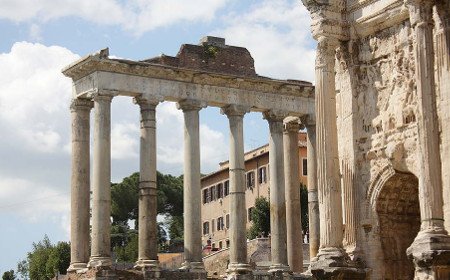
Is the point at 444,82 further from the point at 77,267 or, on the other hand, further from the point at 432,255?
the point at 77,267

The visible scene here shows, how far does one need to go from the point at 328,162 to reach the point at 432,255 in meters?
3.47

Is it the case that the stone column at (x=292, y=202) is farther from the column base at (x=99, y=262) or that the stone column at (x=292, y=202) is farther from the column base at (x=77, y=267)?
the column base at (x=77, y=267)

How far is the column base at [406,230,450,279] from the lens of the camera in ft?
52.5

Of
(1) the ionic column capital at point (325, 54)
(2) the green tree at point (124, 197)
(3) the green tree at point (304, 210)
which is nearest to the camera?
(1) the ionic column capital at point (325, 54)

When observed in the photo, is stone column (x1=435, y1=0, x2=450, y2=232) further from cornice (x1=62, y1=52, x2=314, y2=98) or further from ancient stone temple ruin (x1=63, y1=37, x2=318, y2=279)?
cornice (x1=62, y1=52, x2=314, y2=98)

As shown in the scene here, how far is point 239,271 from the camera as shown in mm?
34500

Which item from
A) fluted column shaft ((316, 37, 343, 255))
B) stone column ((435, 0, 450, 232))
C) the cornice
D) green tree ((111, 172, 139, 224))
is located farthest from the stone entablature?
green tree ((111, 172, 139, 224))

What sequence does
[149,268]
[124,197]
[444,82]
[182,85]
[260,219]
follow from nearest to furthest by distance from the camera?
[444,82]
[149,268]
[182,85]
[260,219]
[124,197]

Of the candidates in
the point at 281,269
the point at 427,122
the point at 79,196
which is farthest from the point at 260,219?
the point at 427,122

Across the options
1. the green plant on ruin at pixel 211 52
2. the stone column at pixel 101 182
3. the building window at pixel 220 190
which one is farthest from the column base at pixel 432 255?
the building window at pixel 220 190

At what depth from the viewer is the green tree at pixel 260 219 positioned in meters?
59.2

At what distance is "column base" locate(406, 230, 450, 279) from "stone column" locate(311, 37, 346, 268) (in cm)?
226

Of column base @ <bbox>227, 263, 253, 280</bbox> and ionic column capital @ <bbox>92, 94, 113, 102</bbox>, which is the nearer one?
ionic column capital @ <bbox>92, 94, 113, 102</bbox>

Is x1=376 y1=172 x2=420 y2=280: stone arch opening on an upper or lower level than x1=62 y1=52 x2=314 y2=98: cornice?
lower
